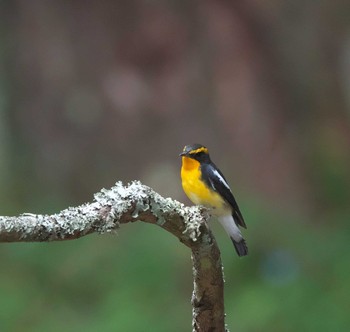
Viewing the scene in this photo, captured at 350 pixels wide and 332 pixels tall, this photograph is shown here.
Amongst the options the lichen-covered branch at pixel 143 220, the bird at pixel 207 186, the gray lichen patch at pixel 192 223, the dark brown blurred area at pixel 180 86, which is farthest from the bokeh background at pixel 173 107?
the gray lichen patch at pixel 192 223

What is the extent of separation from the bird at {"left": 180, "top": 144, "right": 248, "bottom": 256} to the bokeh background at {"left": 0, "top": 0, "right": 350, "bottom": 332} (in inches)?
64.8

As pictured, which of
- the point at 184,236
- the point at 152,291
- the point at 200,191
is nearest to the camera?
the point at 184,236

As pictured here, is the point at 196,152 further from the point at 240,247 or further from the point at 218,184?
the point at 240,247

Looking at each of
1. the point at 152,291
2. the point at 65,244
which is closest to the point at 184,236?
the point at 152,291

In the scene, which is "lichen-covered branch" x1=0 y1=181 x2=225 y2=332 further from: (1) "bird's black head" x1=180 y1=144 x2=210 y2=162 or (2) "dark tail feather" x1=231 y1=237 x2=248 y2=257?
(2) "dark tail feather" x1=231 y1=237 x2=248 y2=257

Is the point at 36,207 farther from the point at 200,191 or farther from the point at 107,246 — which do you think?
the point at 200,191

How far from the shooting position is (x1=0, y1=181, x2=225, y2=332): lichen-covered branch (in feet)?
3.08

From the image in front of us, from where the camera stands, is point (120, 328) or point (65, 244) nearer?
point (120, 328)

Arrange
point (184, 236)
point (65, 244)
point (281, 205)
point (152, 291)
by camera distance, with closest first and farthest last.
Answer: point (184, 236), point (152, 291), point (65, 244), point (281, 205)

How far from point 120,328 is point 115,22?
1.67 metres

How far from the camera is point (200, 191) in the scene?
204 cm

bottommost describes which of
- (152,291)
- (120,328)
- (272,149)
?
(120,328)

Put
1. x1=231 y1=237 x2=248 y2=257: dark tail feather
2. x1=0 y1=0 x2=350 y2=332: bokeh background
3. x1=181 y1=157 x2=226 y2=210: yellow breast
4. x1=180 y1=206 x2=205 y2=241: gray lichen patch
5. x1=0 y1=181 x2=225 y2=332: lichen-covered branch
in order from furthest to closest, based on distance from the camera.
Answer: x1=0 y1=0 x2=350 y2=332: bokeh background < x1=231 y1=237 x2=248 y2=257: dark tail feather < x1=181 y1=157 x2=226 y2=210: yellow breast < x1=180 y1=206 x2=205 y2=241: gray lichen patch < x1=0 y1=181 x2=225 y2=332: lichen-covered branch

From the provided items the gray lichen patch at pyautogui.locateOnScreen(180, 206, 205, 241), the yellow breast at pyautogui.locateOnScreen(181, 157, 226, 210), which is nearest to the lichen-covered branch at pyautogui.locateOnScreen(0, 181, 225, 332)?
the gray lichen patch at pyautogui.locateOnScreen(180, 206, 205, 241)
